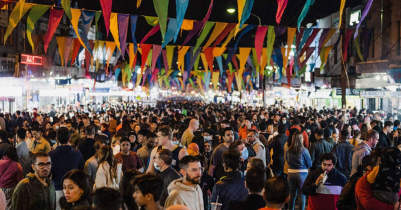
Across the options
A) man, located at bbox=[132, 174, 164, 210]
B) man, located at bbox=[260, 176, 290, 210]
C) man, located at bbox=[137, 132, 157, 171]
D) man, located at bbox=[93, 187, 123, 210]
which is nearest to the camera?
man, located at bbox=[93, 187, 123, 210]

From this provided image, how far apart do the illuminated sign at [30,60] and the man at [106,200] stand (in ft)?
57.9

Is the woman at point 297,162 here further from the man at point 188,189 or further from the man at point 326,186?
the man at point 188,189

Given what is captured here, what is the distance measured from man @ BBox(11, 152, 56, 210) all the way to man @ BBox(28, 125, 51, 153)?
15.6 feet

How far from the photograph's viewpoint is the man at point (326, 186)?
21.4ft

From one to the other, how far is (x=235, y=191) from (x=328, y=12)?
28.2m

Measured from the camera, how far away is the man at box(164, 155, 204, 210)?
190 inches

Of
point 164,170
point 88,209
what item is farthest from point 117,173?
point 88,209

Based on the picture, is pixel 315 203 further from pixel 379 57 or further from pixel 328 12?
pixel 328 12

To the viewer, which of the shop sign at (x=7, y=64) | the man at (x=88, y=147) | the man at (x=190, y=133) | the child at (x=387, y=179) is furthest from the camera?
the shop sign at (x=7, y=64)

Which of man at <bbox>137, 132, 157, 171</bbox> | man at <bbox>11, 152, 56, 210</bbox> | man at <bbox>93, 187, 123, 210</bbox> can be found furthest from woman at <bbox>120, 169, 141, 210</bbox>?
man at <bbox>137, 132, 157, 171</bbox>

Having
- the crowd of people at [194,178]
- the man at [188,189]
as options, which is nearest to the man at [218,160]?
the crowd of people at [194,178]

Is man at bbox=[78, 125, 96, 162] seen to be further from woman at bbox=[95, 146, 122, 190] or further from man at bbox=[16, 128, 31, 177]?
woman at bbox=[95, 146, 122, 190]

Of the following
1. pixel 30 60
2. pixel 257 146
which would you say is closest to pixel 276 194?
pixel 257 146

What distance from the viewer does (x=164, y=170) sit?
588 cm
